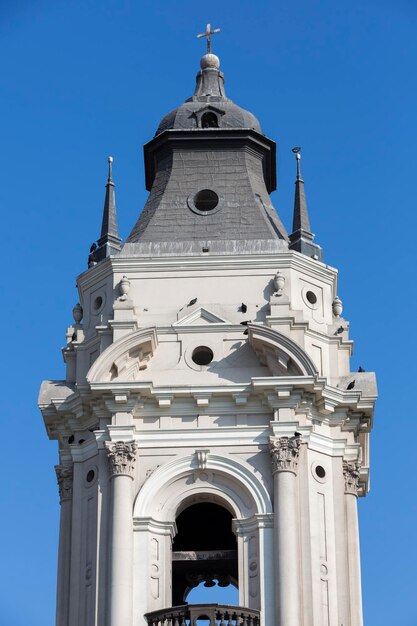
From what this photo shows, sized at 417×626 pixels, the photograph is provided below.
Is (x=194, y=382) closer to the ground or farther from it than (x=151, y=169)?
closer to the ground

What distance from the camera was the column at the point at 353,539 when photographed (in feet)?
213

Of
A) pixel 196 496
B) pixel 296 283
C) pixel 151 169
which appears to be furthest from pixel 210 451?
pixel 151 169

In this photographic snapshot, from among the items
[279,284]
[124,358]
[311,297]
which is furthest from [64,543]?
[311,297]

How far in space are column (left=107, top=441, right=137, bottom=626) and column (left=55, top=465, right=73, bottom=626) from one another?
1986mm

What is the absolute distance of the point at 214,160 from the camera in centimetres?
7238

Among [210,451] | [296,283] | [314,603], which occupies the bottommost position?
[314,603]

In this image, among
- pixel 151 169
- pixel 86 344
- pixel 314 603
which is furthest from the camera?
pixel 151 169

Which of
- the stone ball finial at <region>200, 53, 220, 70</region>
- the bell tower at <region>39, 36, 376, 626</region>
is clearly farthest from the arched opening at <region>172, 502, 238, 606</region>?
the stone ball finial at <region>200, 53, 220, 70</region>

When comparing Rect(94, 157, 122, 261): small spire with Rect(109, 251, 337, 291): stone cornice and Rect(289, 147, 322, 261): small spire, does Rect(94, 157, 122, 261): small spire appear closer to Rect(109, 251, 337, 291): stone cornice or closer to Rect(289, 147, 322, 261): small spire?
Rect(109, 251, 337, 291): stone cornice

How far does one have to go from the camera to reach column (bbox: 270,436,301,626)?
63.3 metres

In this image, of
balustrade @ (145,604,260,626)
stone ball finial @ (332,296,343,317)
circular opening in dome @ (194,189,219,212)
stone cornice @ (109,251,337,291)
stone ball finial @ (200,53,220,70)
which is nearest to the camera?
balustrade @ (145,604,260,626)

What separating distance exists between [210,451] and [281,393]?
2.37 m

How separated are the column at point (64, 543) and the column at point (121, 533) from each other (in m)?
1.99

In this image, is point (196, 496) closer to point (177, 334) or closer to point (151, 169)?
point (177, 334)
